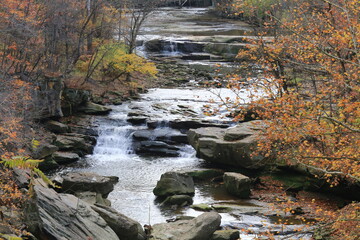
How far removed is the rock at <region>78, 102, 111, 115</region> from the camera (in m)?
26.7

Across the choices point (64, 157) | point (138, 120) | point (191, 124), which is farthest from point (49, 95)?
point (191, 124)

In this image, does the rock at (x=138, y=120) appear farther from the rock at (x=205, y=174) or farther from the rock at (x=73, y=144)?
the rock at (x=205, y=174)

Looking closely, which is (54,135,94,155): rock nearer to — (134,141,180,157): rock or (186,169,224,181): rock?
(134,141,180,157): rock

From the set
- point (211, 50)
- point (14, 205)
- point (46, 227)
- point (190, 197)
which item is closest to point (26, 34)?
point (190, 197)

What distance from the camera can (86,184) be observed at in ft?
48.9

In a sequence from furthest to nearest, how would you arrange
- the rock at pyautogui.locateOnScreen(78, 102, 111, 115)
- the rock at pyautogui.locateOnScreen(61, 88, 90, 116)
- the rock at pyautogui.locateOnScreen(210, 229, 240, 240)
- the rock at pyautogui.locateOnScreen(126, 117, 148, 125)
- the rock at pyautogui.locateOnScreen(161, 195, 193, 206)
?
the rock at pyautogui.locateOnScreen(78, 102, 111, 115)
the rock at pyautogui.locateOnScreen(61, 88, 90, 116)
the rock at pyautogui.locateOnScreen(126, 117, 148, 125)
the rock at pyautogui.locateOnScreen(161, 195, 193, 206)
the rock at pyautogui.locateOnScreen(210, 229, 240, 240)

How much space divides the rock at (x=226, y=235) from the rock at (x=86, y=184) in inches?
185

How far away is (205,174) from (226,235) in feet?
22.7

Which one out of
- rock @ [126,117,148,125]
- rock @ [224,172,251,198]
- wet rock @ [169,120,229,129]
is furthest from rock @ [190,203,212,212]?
rock @ [126,117,148,125]

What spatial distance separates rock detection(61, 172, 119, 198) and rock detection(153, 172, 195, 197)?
1886 mm

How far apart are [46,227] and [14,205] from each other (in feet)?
5.06

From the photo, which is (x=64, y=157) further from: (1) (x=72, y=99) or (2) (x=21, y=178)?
(2) (x=21, y=178)

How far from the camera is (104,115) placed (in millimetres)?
26578

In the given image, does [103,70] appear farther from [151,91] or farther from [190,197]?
[190,197]
